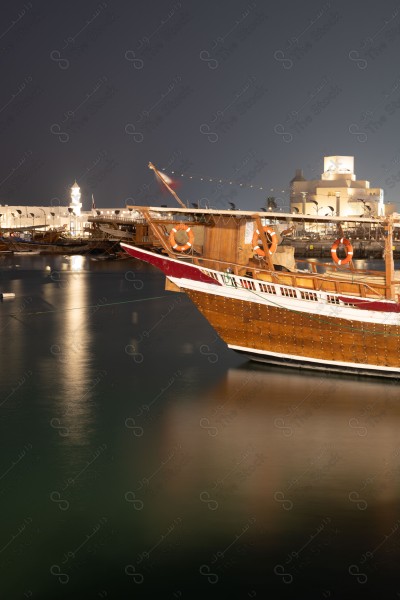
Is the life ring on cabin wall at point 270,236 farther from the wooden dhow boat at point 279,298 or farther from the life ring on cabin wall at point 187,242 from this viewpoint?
the life ring on cabin wall at point 187,242

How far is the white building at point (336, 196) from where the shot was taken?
174875mm

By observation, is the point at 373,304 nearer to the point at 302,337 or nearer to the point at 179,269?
the point at 302,337

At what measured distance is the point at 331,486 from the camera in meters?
14.1

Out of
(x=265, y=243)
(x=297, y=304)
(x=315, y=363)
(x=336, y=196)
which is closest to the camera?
(x=297, y=304)

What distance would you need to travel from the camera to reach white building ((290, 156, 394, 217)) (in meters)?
175

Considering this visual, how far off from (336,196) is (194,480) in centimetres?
16542

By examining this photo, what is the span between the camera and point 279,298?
2183cm

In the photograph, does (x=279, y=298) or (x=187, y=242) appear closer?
(x=279, y=298)

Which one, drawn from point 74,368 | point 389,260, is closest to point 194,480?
point 389,260

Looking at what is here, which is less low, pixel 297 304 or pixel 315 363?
pixel 297 304

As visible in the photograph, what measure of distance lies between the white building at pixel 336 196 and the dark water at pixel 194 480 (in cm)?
14859

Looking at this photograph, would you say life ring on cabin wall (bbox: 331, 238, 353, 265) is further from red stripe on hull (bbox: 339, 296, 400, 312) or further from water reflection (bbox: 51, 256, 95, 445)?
water reflection (bbox: 51, 256, 95, 445)

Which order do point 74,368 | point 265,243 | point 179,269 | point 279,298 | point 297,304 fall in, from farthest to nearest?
point 74,368, point 179,269, point 265,243, point 279,298, point 297,304

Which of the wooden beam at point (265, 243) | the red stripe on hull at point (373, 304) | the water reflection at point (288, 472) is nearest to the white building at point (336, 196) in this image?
the wooden beam at point (265, 243)
